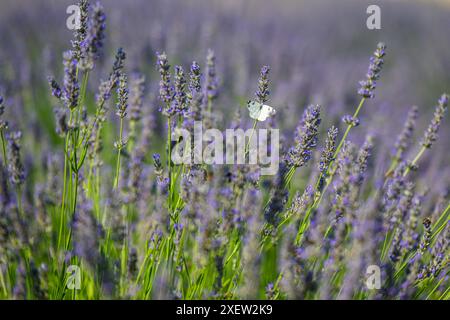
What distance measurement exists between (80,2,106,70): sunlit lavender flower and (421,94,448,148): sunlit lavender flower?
4.32 feet

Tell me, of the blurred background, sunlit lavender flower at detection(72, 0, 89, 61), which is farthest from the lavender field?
the blurred background

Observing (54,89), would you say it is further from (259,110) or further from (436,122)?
(436,122)

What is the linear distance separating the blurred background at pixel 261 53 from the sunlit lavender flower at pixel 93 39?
1.62 ft

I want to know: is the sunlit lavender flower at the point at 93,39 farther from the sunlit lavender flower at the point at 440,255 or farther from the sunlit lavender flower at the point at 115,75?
the sunlit lavender flower at the point at 440,255

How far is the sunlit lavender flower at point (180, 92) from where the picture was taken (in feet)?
4.85

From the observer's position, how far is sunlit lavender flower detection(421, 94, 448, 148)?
169 cm

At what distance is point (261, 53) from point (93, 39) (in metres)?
4.02

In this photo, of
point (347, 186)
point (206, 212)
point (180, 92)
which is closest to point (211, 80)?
point (180, 92)

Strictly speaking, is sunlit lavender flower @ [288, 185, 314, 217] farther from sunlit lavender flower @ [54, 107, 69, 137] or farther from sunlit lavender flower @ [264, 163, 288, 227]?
sunlit lavender flower @ [54, 107, 69, 137]

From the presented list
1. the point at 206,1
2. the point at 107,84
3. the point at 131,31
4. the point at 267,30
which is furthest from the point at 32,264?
the point at 206,1

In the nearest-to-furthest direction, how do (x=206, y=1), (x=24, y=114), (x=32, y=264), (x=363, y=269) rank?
(x=363, y=269)
(x=32, y=264)
(x=24, y=114)
(x=206, y=1)
